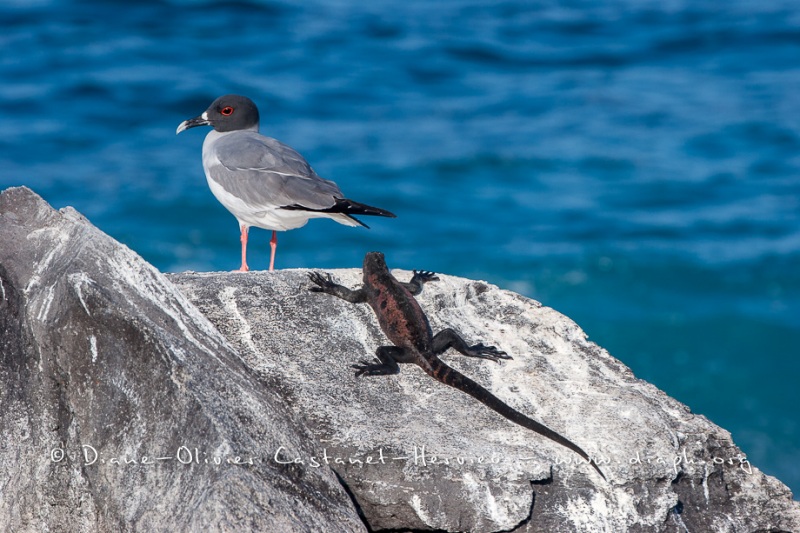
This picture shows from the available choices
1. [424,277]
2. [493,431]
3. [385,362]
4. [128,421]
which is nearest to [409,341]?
[385,362]

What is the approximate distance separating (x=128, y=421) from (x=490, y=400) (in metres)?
2.06

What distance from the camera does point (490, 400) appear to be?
598cm

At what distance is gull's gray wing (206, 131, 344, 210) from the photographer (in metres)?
7.94

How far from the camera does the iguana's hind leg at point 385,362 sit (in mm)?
6180

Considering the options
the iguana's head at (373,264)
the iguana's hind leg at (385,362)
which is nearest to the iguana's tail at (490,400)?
the iguana's hind leg at (385,362)

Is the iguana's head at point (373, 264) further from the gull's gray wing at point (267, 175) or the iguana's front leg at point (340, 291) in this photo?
the gull's gray wing at point (267, 175)

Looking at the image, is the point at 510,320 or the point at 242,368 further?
the point at 510,320

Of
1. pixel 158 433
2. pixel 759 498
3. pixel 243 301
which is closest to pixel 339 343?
pixel 243 301

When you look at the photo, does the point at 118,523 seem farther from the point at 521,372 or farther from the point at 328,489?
the point at 521,372

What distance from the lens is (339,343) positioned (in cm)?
652

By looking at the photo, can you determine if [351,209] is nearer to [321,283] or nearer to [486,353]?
[321,283]

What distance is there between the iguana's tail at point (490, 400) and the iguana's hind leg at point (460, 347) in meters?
0.27

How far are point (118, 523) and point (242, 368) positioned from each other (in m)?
1.10

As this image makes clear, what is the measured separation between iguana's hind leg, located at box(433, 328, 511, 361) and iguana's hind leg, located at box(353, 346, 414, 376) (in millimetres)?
261
